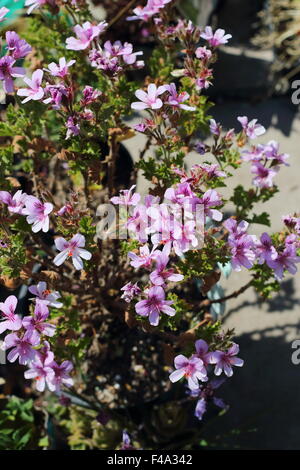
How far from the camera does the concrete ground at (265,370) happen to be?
232cm

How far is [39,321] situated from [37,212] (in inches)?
10.7

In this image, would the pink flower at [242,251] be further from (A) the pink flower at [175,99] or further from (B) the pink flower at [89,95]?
(B) the pink flower at [89,95]

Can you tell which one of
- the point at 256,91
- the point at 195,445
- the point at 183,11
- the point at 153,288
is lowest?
the point at 195,445

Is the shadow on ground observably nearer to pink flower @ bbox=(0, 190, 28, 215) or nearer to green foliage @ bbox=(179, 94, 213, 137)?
green foliage @ bbox=(179, 94, 213, 137)

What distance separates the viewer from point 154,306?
1.37 meters

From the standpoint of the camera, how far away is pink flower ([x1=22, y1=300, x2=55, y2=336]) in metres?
1.38

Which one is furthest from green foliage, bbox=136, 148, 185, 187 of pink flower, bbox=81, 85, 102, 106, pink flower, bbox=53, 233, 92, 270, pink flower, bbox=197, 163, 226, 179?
pink flower, bbox=53, 233, 92, 270

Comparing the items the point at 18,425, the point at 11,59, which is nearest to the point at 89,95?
the point at 11,59

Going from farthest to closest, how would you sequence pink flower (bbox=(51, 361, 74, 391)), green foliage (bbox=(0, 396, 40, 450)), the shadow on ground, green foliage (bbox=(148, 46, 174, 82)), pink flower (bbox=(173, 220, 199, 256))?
the shadow on ground → green foliage (bbox=(0, 396, 40, 450)) → green foliage (bbox=(148, 46, 174, 82)) → pink flower (bbox=(51, 361, 74, 391)) → pink flower (bbox=(173, 220, 199, 256))

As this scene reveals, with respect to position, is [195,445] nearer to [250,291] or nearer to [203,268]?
[250,291]

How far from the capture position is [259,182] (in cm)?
175

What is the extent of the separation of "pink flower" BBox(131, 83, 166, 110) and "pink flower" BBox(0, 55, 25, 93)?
12.6 inches
